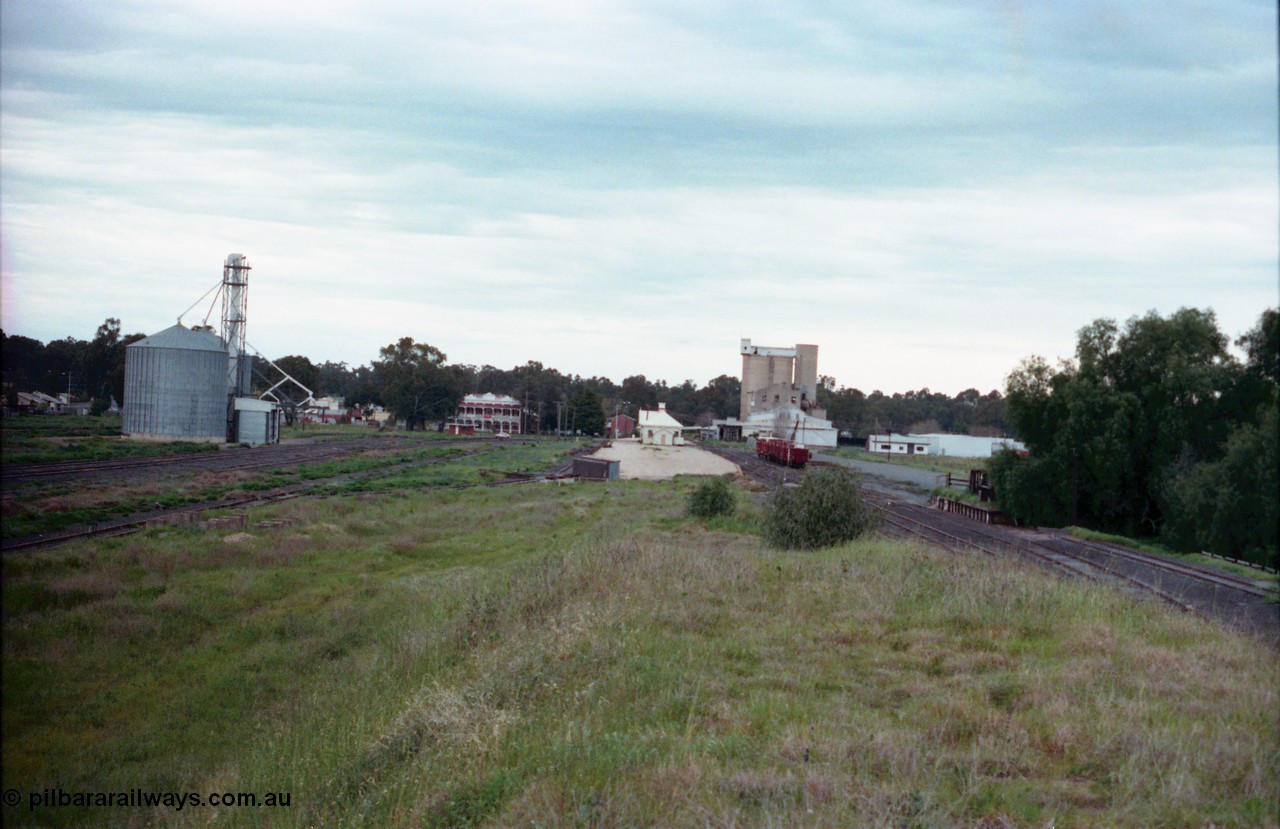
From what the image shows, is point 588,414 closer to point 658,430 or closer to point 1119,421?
point 658,430

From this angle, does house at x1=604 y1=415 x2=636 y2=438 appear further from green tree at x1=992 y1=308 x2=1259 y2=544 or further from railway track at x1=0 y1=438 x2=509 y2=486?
green tree at x1=992 y1=308 x2=1259 y2=544

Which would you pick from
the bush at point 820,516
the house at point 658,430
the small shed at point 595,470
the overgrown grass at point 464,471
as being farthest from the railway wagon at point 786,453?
the bush at point 820,516

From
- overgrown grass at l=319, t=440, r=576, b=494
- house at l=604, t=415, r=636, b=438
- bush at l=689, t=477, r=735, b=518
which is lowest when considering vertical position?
overgrown grass at l=319, t=440, r=576, b=494

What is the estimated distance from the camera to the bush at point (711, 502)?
3152cm

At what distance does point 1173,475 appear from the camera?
33219 mm

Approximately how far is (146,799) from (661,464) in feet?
202

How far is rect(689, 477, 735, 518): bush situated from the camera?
31.5 meters

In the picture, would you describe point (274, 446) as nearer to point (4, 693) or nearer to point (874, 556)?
point (874, 556)

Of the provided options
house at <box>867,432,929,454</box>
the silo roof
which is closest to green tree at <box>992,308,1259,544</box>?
the silo roof

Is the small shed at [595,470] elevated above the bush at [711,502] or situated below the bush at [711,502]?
below

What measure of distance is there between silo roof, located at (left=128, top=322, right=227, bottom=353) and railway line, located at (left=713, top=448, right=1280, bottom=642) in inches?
1936

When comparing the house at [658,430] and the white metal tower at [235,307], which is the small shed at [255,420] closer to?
the white metal tower at [235,307]

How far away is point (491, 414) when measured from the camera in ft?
469

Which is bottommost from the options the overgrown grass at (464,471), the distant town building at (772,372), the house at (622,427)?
A: the overgrown grass at (464,471)
